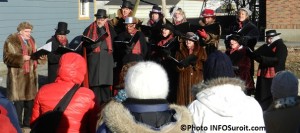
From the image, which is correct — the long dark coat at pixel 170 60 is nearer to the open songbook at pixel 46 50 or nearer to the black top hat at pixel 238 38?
the black top hat at pixel 238 38

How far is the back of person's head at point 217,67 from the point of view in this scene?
13.3 feet

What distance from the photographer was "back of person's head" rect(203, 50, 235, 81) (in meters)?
4.07

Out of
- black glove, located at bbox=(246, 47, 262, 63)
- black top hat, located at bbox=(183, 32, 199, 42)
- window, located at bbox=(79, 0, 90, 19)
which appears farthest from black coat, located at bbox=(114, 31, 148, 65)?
window, located at bbox=(79, 0, 90, 19)

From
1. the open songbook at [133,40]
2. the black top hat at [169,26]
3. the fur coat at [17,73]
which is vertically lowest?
the fur coat at [17,73]

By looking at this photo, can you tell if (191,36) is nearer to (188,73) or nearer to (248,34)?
(188,73)

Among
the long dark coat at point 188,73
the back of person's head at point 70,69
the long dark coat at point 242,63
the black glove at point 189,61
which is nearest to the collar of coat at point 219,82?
the back of person's head at point 70,69

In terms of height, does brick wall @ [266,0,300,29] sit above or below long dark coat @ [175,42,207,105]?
above

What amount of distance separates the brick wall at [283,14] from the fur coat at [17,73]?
1717cm

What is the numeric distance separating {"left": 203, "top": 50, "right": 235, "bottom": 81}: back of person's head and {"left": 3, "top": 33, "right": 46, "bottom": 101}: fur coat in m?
4.57

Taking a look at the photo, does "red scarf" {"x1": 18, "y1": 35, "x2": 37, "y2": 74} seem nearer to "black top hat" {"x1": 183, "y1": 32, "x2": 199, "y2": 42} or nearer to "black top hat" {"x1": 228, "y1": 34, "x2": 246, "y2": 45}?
"black top hat" {"x1": 183, "y1": 32, "x2": 199, "y2": 42}

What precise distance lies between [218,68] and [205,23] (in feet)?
15.4

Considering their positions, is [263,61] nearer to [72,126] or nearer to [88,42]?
[88,42]

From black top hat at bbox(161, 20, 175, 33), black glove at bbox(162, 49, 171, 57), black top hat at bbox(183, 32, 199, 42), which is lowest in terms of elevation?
black glove at bbox(162, 49, 171, 57)

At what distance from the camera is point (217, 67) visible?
4.09m
